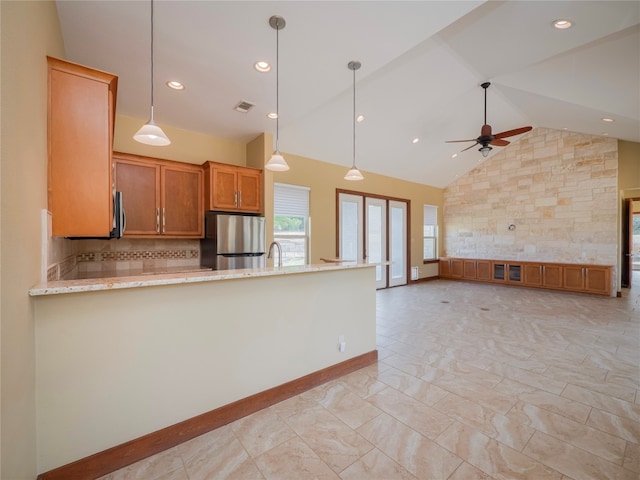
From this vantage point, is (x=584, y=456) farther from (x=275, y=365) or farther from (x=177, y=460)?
(x=177, y=460)

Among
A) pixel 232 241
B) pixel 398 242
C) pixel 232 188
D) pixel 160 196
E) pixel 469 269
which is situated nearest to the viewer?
pixel 160 196

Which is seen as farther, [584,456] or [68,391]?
[584,456]

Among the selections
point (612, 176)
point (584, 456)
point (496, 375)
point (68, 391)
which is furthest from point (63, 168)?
point (612, 176)

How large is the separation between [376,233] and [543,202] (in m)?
4.58

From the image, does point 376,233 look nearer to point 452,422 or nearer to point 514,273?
point 514,273

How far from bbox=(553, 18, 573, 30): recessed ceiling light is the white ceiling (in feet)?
0.20

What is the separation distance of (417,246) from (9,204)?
8.46 metres

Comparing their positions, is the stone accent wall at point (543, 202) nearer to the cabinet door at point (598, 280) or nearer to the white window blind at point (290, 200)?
the cabinet door at point (598, 280)

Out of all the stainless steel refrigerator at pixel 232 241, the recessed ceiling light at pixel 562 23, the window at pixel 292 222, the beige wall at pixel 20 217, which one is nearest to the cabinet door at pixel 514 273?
the window at pixel 292 222

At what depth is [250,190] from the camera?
417 cm

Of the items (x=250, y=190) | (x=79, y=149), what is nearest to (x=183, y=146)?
(x=250, y=190)

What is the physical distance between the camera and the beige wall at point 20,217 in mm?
1079

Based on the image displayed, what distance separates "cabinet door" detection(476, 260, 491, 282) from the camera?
8.16 meters

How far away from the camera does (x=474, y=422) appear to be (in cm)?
207
